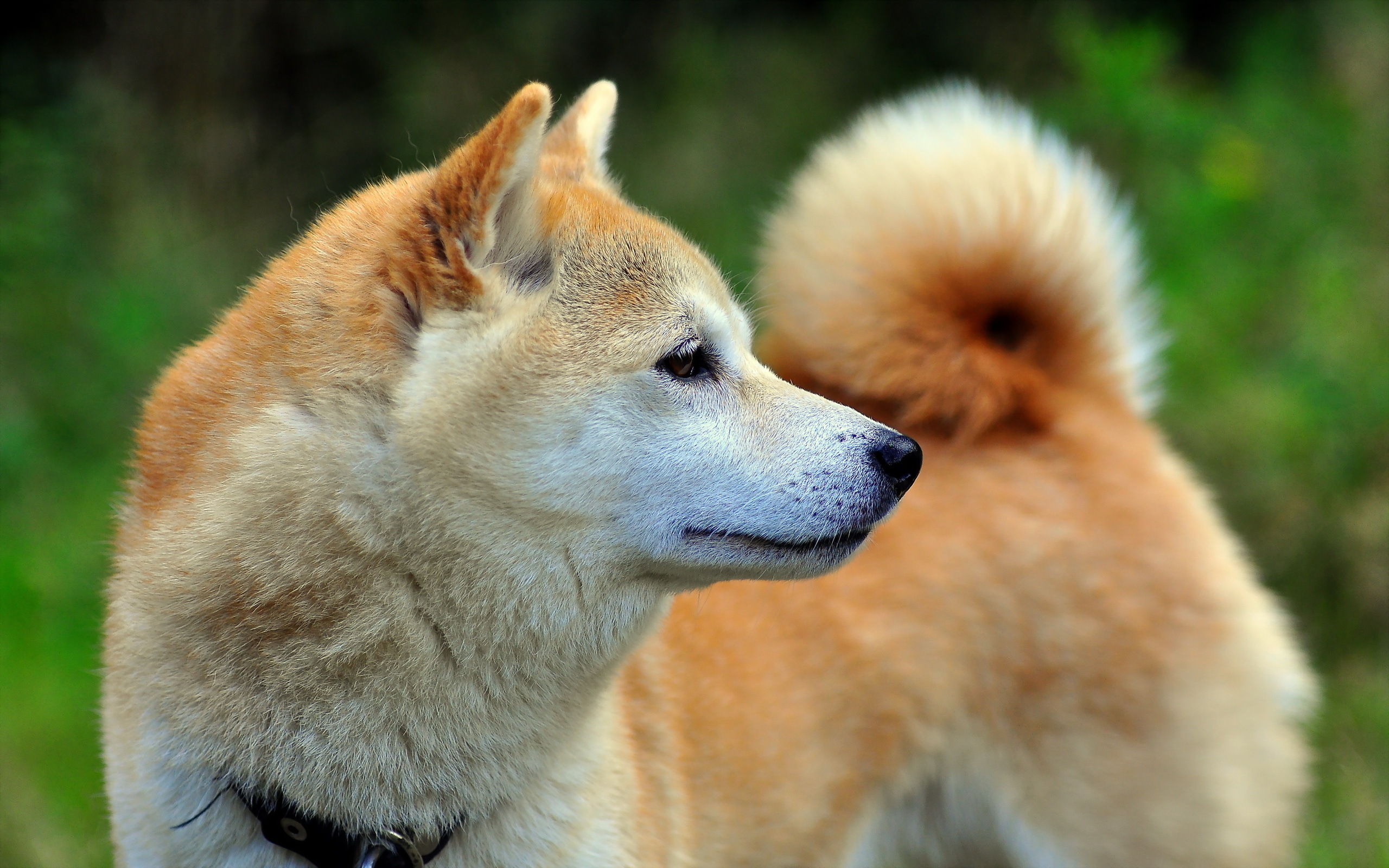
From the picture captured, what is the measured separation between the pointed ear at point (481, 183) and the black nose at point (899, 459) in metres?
0.73

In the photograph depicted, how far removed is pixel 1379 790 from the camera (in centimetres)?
368

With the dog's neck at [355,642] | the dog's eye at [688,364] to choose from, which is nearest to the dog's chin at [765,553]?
the dog's neck at [355,642]

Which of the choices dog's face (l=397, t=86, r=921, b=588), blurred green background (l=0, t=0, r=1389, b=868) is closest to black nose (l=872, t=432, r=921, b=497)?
dog's face (l=397, t=86, r=921, b=588)

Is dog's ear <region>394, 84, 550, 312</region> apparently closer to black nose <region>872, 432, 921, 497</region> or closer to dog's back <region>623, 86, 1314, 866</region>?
black nose <region>872, 432, 921, 497</region>

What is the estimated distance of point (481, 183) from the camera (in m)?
1.90

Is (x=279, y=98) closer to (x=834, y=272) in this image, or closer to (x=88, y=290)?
(x=88, y=290)

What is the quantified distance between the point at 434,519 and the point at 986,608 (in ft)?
4.80

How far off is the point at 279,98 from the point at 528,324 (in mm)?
6073

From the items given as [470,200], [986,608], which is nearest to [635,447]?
[470,200]

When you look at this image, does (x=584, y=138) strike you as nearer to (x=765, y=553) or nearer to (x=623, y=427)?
(x=623, y=427)

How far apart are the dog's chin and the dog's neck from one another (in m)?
0.15

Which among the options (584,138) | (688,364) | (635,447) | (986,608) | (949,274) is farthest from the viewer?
(949,274)

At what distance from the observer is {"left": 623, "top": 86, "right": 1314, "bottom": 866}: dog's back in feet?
9.14

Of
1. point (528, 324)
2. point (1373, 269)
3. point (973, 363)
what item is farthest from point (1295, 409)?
point (528, 324)
